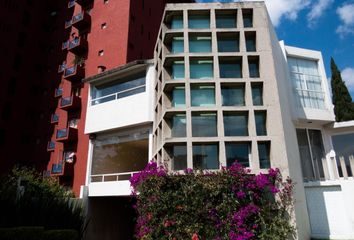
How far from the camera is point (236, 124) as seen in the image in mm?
12281

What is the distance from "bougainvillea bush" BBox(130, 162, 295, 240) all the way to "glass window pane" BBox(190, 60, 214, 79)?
185 inches

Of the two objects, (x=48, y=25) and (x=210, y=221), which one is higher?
(x=48, y=25)

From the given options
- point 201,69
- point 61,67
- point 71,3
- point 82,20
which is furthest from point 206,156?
point 71,3

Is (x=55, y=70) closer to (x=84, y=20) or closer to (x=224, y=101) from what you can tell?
(x=84, y=20)

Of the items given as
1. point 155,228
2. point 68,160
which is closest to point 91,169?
point 68,160

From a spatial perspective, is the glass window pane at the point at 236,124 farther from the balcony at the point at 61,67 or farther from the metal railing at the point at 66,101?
the balcony at the point at 61,67

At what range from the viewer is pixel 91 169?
19547 millimetres

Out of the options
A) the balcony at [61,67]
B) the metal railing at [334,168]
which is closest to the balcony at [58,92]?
the balcony at [61,67]

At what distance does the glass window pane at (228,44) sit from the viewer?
44.1 feet

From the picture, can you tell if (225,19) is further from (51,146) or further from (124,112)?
(51,146)

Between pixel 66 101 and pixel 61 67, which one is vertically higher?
pixel 61 67

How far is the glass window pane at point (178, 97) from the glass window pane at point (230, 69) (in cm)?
208

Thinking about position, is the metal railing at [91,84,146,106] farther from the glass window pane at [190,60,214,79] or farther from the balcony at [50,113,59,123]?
the balcony at [50,113,59,123]

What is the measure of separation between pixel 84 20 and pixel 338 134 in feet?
82.0
